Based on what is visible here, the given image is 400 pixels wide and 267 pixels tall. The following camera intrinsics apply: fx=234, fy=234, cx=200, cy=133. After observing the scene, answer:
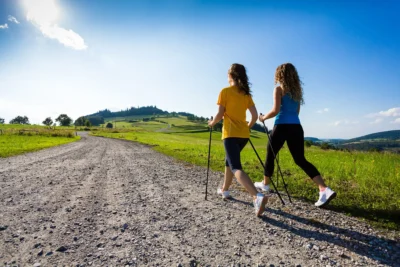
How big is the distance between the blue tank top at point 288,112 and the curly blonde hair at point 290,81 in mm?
123

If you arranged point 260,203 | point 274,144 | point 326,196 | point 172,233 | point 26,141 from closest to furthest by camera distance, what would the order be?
point 172,233 < point 260,203 < point 326,196 < point 274,144 < point 26,141

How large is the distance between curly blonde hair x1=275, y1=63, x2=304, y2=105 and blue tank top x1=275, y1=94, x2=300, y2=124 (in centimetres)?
12

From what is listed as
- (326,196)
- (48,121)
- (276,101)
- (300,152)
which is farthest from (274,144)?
(48,121)

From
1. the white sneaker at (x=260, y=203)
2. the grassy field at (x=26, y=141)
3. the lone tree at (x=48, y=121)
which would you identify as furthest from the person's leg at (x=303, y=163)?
the lone tree at (x=48, y=121)

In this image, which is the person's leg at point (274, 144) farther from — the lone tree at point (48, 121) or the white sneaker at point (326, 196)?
the lone tree at point (48, 121)

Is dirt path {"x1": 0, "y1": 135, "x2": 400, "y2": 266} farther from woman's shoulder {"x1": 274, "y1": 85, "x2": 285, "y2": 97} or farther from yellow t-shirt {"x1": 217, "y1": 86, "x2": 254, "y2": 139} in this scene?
woman's shoulder {"x1": 274, "y1": 85, "x2": 285, "y2": 97}

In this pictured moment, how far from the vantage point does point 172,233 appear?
4.38 meters

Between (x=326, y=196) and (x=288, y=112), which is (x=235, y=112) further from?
(x=326, y=196)

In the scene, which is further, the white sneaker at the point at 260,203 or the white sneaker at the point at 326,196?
the white sneaker at the point at 326,196

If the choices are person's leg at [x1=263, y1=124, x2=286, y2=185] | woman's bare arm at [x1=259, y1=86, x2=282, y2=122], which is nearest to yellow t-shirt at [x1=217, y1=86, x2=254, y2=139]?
woman's bare arm at [x1=259, y1=86, x2=282, y2=122]

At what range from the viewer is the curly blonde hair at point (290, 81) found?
606cm

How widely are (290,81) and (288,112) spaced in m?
0.81

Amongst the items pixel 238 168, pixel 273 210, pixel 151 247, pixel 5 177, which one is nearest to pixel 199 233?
pixel 151 247

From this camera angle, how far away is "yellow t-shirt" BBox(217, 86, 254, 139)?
562 centimetres
